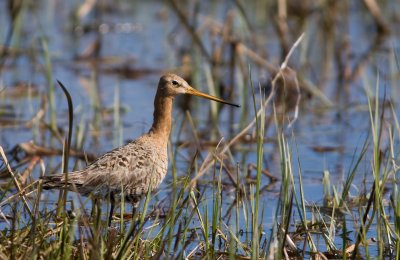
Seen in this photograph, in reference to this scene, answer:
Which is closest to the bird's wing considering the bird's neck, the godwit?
the godwit

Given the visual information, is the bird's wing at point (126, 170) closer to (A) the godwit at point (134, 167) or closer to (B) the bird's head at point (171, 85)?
(A) the godwit at point (134, 167)

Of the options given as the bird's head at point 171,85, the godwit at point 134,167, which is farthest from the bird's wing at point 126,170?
the bird's head at point 171,85

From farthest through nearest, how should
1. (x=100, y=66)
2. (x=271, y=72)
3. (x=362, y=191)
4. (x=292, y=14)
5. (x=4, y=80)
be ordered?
(x=292, y=14) → (x=100, y=66) → (x=4, y=80) → (x=271, y=72) → (x=362, y=191)

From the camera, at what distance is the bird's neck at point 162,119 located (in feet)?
22.7

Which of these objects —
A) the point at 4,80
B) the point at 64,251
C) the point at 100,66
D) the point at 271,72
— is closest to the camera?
the point at 64,251

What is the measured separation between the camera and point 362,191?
703cm

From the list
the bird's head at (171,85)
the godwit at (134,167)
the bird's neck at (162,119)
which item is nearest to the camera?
the godwit at (134,167)

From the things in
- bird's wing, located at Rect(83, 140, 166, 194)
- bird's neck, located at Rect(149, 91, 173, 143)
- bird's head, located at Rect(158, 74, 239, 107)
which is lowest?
bird's wing, located at Rect(83, 140, 166, 194)

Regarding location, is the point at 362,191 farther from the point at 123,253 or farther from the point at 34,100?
the point at 34,100

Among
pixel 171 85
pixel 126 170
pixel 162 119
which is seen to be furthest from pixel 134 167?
pixel 171 85

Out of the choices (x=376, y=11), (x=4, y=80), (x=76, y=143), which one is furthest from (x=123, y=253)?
(x=376, y=11)

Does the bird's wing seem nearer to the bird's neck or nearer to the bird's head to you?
the bird's neck

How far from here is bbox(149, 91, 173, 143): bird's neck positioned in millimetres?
6910

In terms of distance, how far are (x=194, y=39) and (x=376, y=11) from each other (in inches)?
151
